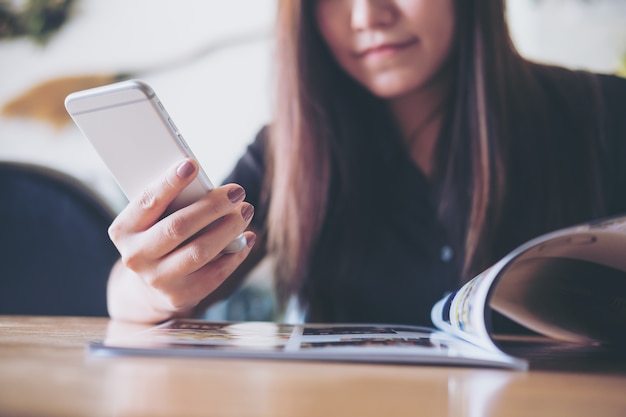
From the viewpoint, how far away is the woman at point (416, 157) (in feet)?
2.67

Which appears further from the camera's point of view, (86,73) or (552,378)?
(86,73)

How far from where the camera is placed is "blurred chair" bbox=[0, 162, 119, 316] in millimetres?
1017

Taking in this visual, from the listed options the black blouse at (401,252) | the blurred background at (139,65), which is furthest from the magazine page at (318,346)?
the blurred background at (139,65)

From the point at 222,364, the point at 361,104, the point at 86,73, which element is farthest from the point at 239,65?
the point at 222,364

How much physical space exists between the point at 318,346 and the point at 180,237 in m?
0.16

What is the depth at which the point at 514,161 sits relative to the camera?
0.87 meters

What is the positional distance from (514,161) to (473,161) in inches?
3.1

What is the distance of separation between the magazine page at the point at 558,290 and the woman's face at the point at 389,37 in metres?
0.42

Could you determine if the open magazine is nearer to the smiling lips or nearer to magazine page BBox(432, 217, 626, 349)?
magazine page BBox(432, 217, 626, 349)

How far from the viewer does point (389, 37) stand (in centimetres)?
77

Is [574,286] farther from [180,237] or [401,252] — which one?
[401,252]

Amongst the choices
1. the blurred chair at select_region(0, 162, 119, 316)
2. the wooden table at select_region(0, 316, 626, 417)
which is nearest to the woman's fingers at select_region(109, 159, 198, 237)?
the wooden table at select_region(0, 316, 626, 417)

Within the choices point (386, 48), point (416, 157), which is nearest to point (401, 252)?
point (416, 157)

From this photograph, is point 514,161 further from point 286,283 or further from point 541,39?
point 541,39
